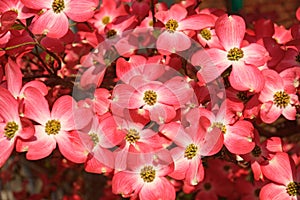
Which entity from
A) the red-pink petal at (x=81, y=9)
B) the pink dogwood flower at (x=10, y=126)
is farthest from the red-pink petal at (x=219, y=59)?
the pink dogwood flower at (x=10, y=126)

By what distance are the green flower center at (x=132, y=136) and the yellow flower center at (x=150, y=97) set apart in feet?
0.16

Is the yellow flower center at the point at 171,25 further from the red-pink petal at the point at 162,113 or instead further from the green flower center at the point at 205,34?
the red-pink petal at the point at 162,113

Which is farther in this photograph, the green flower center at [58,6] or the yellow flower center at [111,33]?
the yellow flower center at [111,33]

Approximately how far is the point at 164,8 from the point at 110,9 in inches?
5.8

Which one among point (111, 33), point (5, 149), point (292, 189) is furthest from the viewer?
point (111, 33)

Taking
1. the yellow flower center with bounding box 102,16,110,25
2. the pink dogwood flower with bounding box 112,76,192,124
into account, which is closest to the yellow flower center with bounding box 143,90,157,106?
the pink dogwood flower with bounding box 112,76,192,124

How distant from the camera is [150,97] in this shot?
79cm

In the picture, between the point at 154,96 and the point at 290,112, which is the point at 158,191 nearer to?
the point at 154,96

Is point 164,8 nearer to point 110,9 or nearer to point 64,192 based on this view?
point 110,9

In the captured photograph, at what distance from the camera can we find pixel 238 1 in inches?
73.4

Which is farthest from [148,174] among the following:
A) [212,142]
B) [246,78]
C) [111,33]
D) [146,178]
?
[111,33]

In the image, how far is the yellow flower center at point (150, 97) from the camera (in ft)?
2.58

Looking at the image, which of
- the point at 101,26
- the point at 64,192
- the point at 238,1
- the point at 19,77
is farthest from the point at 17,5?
the point at 64,192

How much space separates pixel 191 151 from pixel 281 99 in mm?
→ 191
